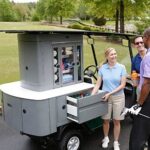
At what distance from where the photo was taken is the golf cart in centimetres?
430

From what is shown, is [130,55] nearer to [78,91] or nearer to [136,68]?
[136,68]

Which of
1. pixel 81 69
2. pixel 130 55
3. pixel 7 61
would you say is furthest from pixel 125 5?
pixel 81 69

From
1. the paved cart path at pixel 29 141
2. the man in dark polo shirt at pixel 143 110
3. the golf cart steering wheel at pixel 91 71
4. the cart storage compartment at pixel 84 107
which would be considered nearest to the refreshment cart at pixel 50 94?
the cart storage compartment at pixel 84 107

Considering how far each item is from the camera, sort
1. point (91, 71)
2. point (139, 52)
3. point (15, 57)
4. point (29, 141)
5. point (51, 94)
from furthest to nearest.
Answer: point (15, 57)
point (91, 71)
point (29, 141)
point (139, 52)
point (51, 94)

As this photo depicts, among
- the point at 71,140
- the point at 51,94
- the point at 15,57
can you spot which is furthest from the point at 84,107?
the point at 15,57

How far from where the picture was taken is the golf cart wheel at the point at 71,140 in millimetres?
4637

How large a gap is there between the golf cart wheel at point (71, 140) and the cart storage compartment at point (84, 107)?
0.34 m

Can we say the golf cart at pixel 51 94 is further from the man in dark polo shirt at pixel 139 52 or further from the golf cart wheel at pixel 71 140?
the man in dark polo shirt at pixel 139 52

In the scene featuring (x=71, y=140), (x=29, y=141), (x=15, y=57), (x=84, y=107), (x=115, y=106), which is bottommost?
(x=29, y=141)

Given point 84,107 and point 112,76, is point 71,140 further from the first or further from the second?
point 112,76

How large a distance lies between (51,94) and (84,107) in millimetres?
518

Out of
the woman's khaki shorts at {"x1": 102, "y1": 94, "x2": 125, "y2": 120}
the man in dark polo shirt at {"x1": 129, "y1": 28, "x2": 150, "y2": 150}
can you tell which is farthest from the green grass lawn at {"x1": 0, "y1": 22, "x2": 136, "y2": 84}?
the man in dark polo shirt at {"x1": 129, "y1": 28, "x2": 150, "y2": 150}

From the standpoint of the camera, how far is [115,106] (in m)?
4.89

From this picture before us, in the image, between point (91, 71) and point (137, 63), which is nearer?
point (137, 63)
